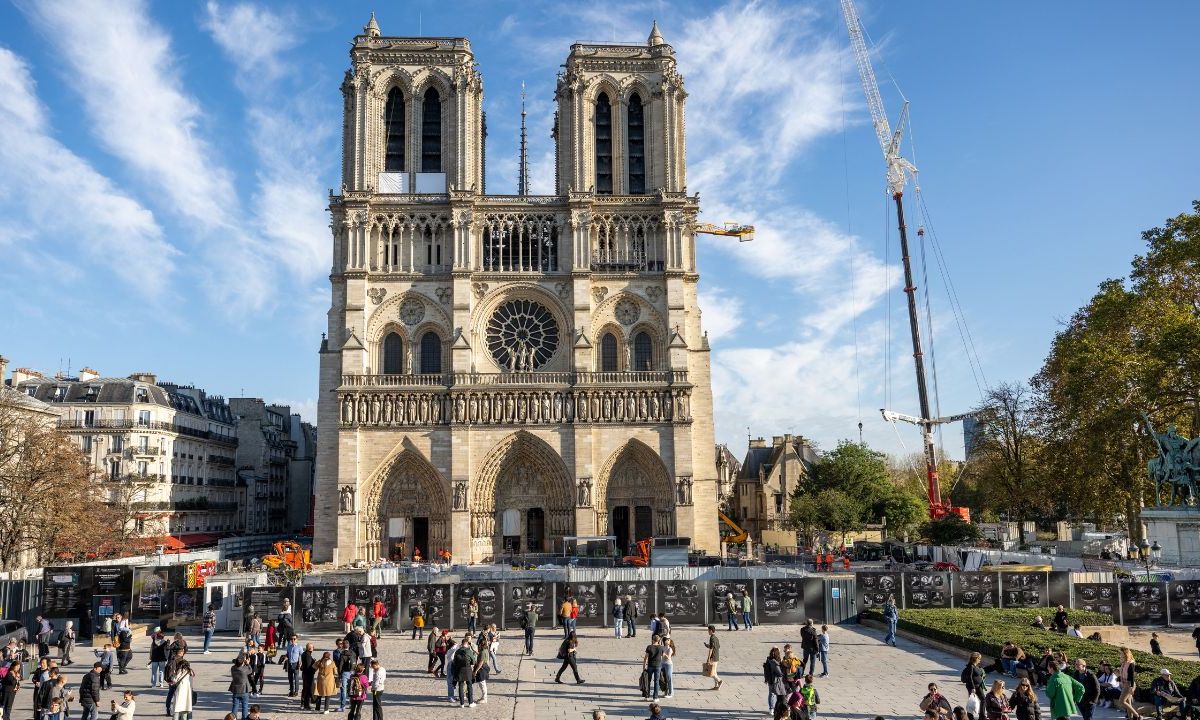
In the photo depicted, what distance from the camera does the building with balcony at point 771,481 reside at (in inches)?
2616

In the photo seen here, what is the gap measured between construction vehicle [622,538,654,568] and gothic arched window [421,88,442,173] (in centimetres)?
2249

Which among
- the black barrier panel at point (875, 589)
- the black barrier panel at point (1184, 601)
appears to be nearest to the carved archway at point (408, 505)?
the black barrier panel at point (875, 589)

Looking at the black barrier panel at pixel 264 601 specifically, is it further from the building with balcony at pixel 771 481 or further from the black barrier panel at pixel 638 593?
the building with balcony at pixel 771 481

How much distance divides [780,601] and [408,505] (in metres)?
25.1

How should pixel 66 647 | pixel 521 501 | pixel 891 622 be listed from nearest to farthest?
pixel 66 647, pixel 891 622, pixel 521 501

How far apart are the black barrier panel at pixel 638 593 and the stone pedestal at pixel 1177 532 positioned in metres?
17.3

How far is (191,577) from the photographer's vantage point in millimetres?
27672

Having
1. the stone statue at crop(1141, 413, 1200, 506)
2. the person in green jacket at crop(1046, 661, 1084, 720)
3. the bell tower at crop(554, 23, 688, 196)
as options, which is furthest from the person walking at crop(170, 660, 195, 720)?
the bell tower at crop(554, 23, 688, 196)

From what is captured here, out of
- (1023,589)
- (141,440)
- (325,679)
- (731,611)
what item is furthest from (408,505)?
(325,679)

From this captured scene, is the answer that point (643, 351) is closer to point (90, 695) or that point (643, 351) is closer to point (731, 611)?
point (731, 611)

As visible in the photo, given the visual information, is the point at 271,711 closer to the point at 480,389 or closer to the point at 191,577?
the point at 191,577

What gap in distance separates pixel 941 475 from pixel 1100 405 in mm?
44985

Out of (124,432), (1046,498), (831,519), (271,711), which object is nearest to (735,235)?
(831,519)

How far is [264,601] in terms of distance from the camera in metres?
24.7
